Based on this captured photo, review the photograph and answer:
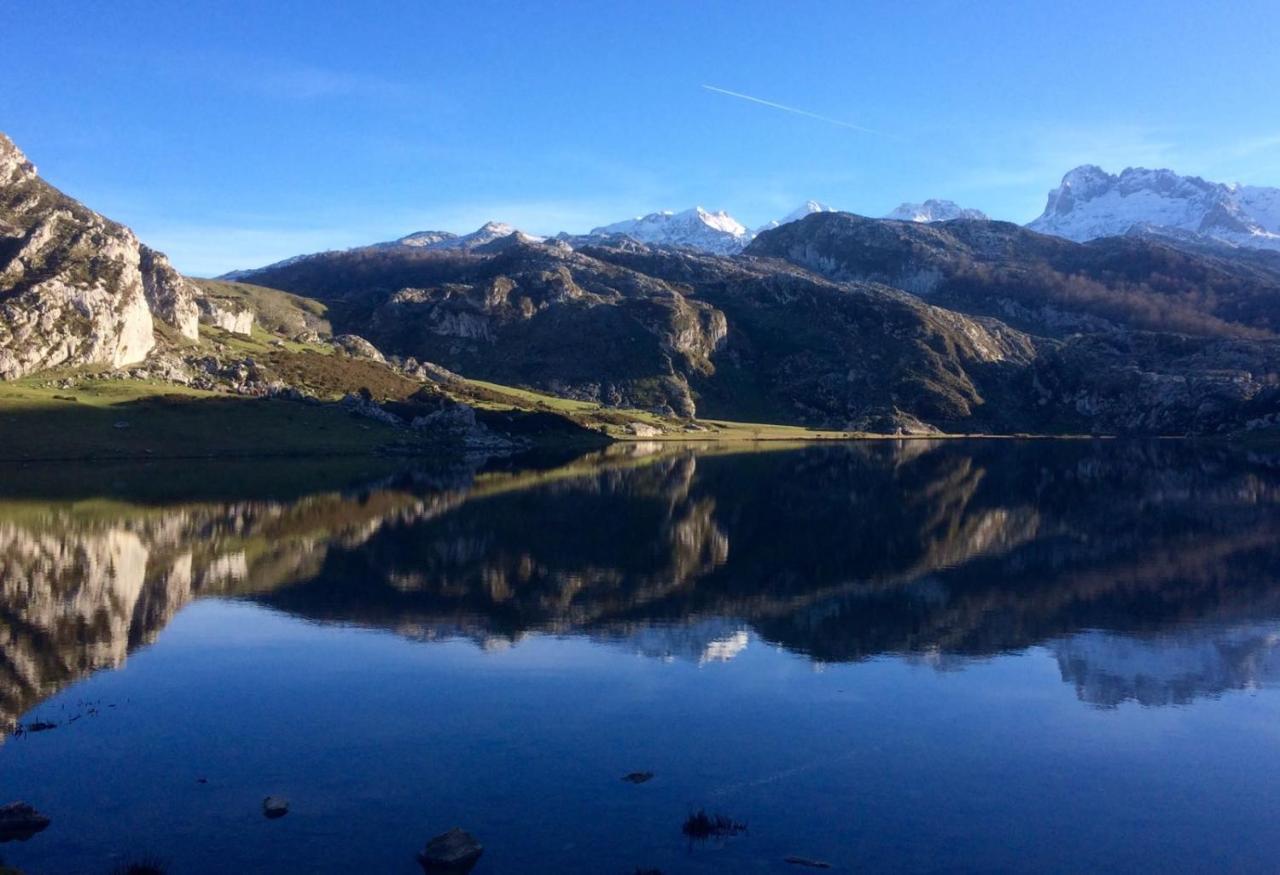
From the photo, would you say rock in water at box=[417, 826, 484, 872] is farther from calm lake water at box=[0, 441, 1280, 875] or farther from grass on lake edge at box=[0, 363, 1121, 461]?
grass on lake edge at box=[0, 363, 1121, 461]

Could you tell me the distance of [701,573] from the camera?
213 ft

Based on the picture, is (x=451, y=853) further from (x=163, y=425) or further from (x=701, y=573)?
(x=163, y=425)

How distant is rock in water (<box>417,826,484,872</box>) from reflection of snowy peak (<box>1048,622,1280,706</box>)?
26.8 meters

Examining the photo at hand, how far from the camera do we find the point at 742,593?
58906mm

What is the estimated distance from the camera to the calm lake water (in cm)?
2572

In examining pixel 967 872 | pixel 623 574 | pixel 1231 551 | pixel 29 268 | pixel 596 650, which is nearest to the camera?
pixel 967 872

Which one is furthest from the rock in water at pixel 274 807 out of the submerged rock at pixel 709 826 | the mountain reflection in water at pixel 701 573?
the mountain reflection in water at pixel 701 573

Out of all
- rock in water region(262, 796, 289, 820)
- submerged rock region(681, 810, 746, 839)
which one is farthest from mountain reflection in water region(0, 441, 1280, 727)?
submerged rock region(681, 810, 746, 839)

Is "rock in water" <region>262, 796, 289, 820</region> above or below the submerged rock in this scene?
below

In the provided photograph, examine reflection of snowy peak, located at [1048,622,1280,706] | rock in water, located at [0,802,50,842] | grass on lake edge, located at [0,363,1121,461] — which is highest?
grass on lake edge, located at [0,363,1121,461]

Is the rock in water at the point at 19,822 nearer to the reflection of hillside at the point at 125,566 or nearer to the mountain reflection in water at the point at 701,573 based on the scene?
the reflection of hillside at the point at 125,566

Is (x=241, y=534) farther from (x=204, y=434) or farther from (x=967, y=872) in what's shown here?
(x=204, y=434)

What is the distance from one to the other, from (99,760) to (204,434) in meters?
140

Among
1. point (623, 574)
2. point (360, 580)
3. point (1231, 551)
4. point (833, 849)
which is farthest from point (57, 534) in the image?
point (1231, 551)
